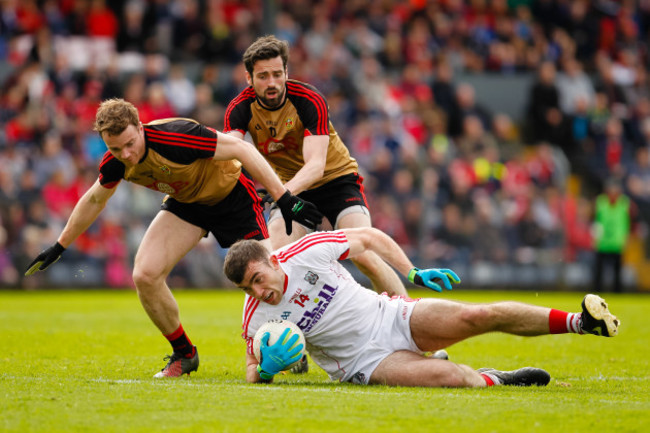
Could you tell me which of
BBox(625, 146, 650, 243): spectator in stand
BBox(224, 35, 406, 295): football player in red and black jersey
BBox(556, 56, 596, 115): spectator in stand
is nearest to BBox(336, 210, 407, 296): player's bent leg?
BBox(224, 35, 406, 295): football player in red and black jersey

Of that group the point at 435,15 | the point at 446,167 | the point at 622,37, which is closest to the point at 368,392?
the point at 446,167

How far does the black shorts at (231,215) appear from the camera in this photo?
7.97 metres

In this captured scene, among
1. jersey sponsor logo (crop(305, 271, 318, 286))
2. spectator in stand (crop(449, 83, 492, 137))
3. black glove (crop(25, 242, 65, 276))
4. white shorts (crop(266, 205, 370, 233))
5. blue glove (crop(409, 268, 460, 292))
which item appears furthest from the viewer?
spectator in stand (crop(449, 83, 492, 137))

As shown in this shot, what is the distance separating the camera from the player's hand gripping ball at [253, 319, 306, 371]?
6.49 meters

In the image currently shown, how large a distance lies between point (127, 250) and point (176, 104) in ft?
11.5

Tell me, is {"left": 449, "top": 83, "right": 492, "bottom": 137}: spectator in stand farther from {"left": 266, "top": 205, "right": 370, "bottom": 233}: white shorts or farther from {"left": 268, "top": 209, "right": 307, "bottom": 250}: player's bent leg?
{"left": 268, "top": 209, "right": 307, "bottom": 250}: player's bent leg

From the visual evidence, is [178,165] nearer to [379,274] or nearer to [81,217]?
[81,217]

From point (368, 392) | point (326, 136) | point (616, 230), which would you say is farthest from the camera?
point (616, 230)

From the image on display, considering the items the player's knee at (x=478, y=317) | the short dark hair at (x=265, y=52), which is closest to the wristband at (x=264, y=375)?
the player's knee at (x=478, y=317)

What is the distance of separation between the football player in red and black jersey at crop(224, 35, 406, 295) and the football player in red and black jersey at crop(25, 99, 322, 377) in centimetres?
57

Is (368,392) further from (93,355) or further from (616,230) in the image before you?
(616,230)


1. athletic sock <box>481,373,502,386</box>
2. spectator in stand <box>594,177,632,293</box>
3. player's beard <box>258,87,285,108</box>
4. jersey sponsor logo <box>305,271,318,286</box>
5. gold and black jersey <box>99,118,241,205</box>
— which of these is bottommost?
spectator in stand <box>594,177,632,293</box>

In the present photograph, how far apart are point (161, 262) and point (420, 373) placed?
242 centimetres

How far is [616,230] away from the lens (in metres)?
19.1
